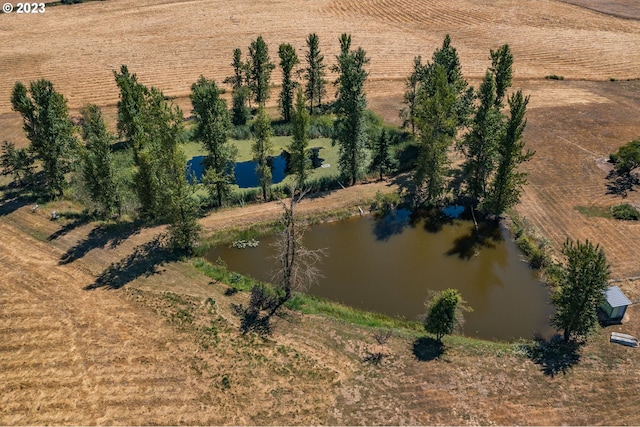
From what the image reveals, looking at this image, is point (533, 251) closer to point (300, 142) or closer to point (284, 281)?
point (284, 281)

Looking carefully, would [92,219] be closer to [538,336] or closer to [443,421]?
[443,421]

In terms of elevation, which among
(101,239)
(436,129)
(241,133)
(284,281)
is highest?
(436,129)

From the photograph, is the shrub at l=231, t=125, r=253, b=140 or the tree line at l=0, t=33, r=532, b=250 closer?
the tree line at l=0, t=33, r=532, b=250

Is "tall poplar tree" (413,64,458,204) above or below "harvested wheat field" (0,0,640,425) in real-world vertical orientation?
above

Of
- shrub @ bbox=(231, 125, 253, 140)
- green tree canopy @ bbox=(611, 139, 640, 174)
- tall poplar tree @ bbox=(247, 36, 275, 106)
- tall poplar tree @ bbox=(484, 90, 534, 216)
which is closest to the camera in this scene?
tall poplar tree @ bbox=(484, 90, 534, 216)

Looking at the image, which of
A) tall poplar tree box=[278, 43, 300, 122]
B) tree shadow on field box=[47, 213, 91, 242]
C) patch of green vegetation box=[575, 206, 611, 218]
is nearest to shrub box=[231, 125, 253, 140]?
tall poplar tree box=[278, 43, 300, 122]

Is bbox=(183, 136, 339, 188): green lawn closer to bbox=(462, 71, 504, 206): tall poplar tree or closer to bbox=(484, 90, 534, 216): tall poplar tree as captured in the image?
bbox=(462, 71, 504, 206): tall poplar tree

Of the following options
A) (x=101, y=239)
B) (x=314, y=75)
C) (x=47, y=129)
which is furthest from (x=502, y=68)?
(x=47, y=129)
